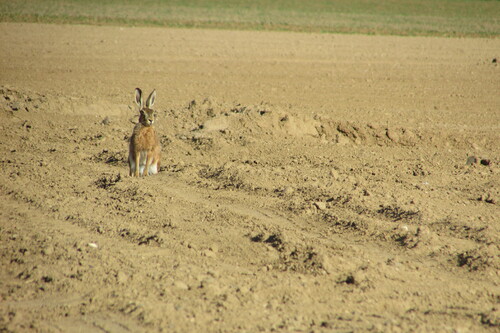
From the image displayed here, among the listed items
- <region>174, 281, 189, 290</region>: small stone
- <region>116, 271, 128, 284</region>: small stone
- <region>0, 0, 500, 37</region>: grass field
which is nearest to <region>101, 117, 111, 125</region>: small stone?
<region>116, 271, 128, 284</region>: small stone

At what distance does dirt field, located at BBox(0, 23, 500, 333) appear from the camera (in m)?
4.81

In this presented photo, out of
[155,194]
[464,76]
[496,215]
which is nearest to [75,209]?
[155,194]

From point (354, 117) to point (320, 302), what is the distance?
7956 millimetres

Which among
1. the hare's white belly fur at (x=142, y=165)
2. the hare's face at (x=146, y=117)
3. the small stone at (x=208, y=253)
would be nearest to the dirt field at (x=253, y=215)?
the small stone at (x=208, y=253)

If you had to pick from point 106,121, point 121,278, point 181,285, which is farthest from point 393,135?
point 121,278

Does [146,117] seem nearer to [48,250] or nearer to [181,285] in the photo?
[48,250]

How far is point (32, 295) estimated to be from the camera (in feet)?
16.2

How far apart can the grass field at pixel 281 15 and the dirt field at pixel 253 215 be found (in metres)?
18.3

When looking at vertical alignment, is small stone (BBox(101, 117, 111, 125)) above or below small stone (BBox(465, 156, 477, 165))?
below

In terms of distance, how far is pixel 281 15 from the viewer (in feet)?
133

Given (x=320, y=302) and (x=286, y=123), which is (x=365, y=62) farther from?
(x=320, y=302)

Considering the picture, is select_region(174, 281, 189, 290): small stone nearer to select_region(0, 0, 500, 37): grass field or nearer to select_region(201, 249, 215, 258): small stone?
select_region(201, 249, 215, 258): small stone

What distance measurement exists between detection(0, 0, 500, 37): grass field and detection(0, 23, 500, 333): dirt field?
18.3 metres

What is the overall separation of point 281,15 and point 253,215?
116ft
